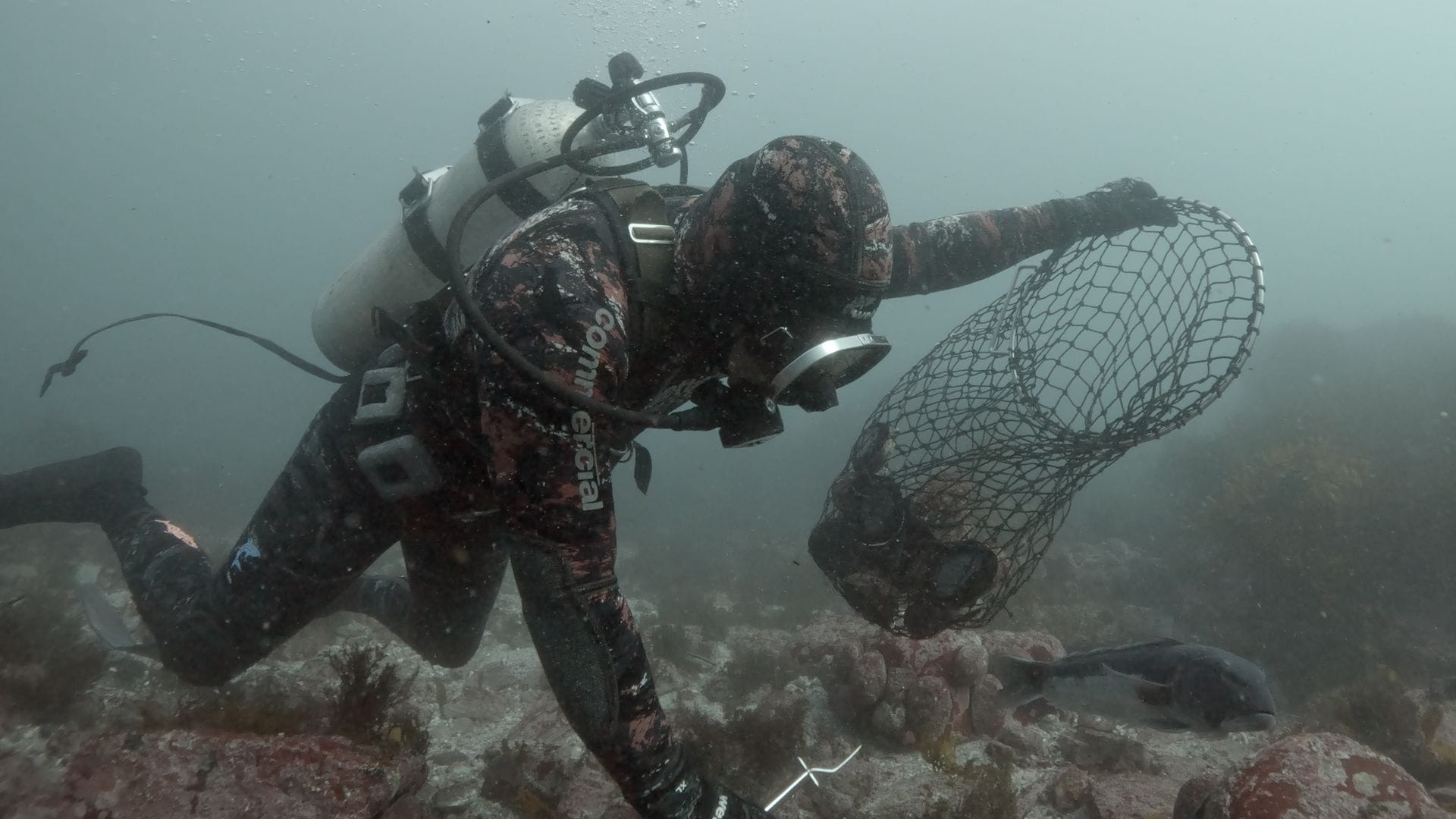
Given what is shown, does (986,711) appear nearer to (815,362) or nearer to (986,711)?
(986,711)

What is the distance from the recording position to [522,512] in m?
1.98

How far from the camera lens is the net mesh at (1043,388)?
3162 millimetres

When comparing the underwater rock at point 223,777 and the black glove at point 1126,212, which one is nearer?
the underwater rock at point 223,777

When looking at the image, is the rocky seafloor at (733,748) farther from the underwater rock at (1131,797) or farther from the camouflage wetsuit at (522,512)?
the camouflage wetsuit at (522,512)

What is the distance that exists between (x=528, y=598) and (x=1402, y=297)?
86.2 meters

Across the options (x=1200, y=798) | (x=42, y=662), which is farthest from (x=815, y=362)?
(x=42, y=662)

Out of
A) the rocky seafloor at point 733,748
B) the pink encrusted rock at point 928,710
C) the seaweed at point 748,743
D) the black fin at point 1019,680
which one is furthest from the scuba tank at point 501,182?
the pink encrusted rock at point 928,710

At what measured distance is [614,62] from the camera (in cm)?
335

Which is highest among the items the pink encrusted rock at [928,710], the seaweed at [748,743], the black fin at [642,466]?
the black fin at [642,466]

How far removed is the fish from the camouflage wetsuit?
2.55m

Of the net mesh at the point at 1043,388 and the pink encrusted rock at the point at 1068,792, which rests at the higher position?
the net mesh at the point at 1043,388

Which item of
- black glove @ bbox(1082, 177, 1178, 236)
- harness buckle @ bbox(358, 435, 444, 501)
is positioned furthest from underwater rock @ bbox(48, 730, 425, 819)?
black glove @ bbox(1082, 177, 1178, 236)

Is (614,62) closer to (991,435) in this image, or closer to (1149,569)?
(991,435)

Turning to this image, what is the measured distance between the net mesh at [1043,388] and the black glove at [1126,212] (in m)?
0.07
